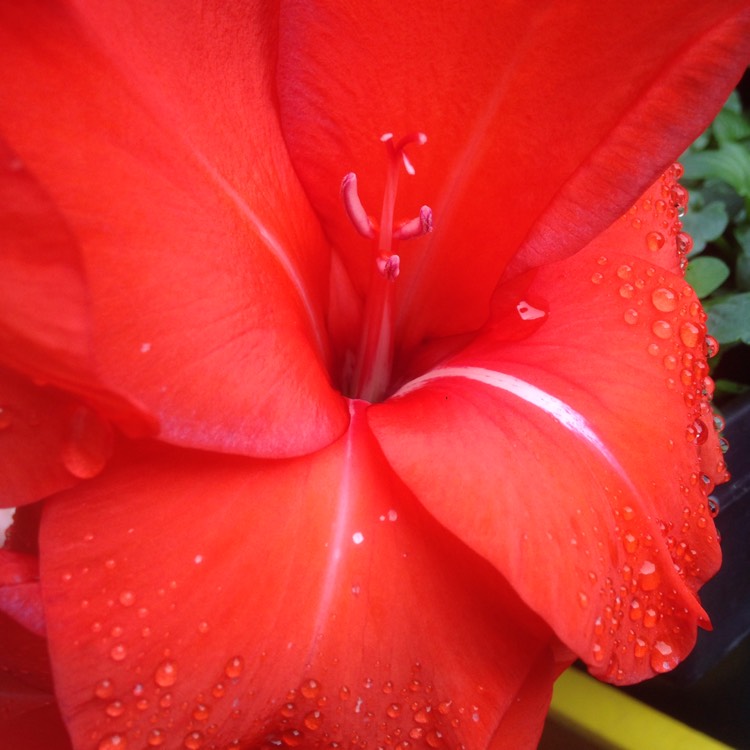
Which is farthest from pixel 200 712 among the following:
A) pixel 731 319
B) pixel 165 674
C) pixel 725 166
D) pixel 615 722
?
pixel 725 166

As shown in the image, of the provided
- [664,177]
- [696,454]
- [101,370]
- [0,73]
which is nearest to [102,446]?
[101,370]

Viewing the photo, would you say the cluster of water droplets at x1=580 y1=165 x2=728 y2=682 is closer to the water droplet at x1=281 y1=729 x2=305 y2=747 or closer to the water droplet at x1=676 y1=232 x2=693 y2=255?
the water droplet at x1=676 y1=232 x2=693 y2=255

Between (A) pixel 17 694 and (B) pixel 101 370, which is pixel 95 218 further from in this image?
(A) pixel 17 694

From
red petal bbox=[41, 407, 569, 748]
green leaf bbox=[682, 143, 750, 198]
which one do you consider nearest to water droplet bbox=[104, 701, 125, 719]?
red petal bbox=[41, 407, 569, 748]

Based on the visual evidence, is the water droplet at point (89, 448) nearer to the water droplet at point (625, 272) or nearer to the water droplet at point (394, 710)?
the water droplet at point (394, 710)

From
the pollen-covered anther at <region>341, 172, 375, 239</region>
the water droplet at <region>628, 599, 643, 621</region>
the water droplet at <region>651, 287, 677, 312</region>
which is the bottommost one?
the water droplet at <region>628, 599, 643, 621</region>
